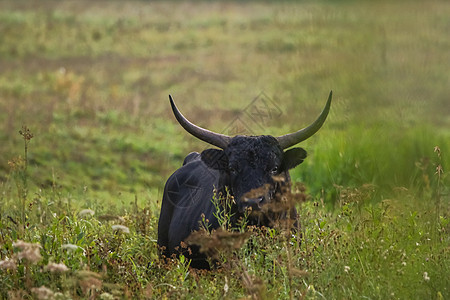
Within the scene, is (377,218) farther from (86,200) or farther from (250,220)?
(86,200)

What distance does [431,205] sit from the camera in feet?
23.3

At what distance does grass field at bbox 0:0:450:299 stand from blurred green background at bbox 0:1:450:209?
0.04 meters

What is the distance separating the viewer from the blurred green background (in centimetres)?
1023

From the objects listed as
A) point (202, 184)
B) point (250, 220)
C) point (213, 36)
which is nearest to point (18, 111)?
point (202, 184)

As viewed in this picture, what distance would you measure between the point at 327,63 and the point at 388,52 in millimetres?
1074

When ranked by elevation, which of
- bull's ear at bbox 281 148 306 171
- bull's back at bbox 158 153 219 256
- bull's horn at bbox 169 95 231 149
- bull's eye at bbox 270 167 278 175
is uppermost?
bull's horn at bbox 169 95 231 149

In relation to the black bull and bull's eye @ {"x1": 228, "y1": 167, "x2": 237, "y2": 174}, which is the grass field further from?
bull's eye @ {"x1": 228, "y1": 167, "x2": 237, "y2": 174}

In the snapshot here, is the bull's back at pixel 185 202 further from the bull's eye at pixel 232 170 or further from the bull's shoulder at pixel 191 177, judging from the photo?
the bull's eye at pixel 232 170

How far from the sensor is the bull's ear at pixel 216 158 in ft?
21.3

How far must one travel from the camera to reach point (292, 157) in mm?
6473

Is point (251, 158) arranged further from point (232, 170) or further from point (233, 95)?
point (233, 95)

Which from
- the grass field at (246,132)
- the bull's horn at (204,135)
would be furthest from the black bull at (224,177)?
the grass field at (246,132)

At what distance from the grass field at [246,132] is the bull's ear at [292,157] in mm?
438

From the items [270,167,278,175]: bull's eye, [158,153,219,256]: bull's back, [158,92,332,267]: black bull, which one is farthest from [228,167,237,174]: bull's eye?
[158,153,219,256]: bull's back
